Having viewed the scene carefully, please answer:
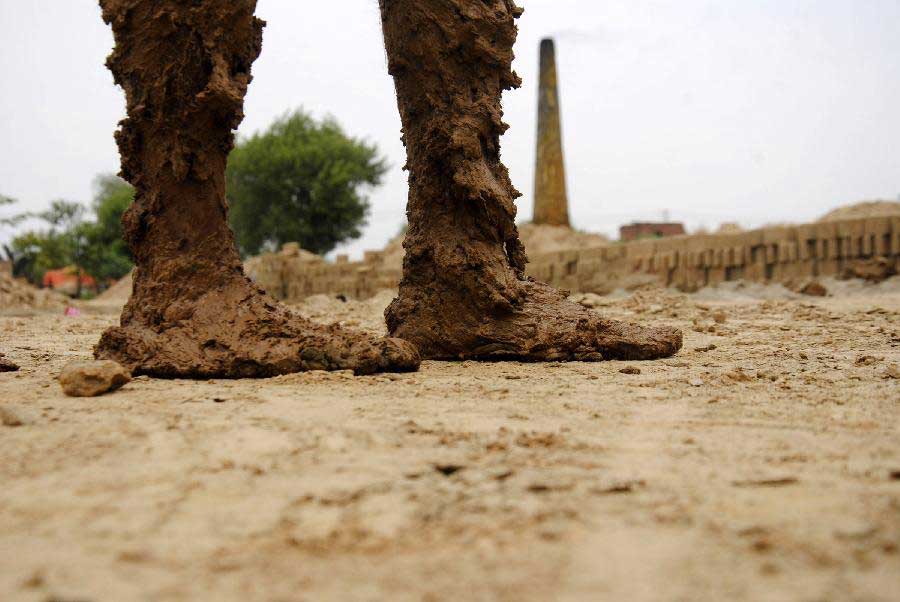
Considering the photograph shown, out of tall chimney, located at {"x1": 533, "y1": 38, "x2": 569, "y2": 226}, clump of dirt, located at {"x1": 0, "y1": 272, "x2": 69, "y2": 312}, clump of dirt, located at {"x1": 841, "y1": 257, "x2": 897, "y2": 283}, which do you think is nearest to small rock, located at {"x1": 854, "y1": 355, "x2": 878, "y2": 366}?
clump of dirt, located at {"x1": 841, "y1": 257, "x2": 897, "y2": 283}

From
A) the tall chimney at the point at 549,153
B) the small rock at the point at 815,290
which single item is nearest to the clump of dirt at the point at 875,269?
the small rock at the point at 815,290

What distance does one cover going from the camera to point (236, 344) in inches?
141

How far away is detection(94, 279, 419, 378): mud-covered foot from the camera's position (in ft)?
11.5

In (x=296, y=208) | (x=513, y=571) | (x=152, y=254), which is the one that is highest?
(x=296, y=208)

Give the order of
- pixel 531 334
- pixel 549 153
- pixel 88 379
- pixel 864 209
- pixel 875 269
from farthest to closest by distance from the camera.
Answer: pixel 549 153, pixel 864 209, pixel 875 269, pixel 531 334, pixel 88 379

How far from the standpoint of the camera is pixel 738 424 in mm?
2377

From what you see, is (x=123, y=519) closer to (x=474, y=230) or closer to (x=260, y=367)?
(x=260, y=367)

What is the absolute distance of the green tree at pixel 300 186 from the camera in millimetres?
28594

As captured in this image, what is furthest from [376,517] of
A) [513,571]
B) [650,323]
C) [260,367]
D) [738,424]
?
[650,323]

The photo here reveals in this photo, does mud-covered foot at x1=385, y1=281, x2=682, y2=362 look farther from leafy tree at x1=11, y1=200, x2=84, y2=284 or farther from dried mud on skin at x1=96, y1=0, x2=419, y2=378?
leafy tree at x1=11, y1=200, x2=84, y2=284

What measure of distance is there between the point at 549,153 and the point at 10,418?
61.0 ft

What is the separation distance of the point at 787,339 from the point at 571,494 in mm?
3635

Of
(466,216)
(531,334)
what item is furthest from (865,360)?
(466,216)

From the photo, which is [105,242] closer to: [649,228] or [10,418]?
[649,228]
